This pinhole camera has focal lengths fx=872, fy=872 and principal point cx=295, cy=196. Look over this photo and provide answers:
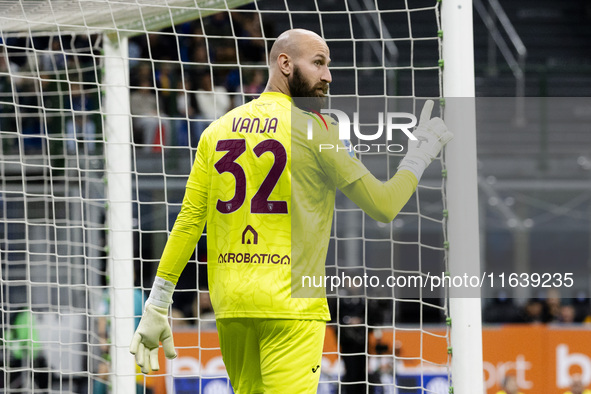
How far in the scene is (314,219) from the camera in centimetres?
277

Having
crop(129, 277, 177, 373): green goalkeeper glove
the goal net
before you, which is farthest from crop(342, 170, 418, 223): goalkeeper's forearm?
crop(129, 277, 177, 373): green goalkeeper glove

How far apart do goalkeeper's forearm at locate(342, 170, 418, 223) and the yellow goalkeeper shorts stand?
0.40 metres

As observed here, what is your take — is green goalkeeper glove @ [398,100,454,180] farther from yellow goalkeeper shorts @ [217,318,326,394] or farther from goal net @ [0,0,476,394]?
yellow goalkeeper shorts @ [217,318,326,394]

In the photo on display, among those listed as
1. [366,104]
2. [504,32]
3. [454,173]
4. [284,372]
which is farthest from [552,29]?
[284,372]

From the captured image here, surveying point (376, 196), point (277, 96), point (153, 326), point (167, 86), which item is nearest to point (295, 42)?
point (277, 96)

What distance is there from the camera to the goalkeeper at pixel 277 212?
8.79 ft

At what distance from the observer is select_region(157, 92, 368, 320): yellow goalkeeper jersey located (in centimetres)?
270

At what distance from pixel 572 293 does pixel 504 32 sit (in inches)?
190

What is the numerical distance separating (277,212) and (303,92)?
40 centimetres

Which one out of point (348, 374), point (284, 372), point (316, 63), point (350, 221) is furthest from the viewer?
point (350, 221)

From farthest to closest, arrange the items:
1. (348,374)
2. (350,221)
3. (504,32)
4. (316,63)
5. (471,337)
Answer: (504,32)
(350,221)
(348,374)
(471,337)
(316,63)

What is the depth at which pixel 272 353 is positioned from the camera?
2.66 metres

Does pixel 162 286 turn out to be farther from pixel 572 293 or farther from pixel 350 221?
pixel 572 293

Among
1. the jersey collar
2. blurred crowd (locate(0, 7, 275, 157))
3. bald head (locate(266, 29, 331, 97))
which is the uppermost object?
blurred crowd (locate(0, 7, 275, 157))
